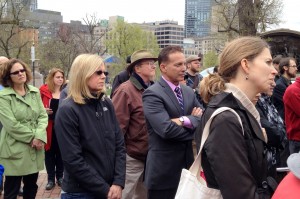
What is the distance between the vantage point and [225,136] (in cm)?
188

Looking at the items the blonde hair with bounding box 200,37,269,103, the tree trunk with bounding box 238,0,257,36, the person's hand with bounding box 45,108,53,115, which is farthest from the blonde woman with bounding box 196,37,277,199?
the tree trunk with bounding box 238,0,257,36

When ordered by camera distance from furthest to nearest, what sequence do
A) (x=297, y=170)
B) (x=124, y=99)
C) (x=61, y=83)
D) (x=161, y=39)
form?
(x=161, y=39) < (x=61, y=83) < (x=124, y=99) < (x=297, y=170)

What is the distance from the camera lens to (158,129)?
3.62 meters

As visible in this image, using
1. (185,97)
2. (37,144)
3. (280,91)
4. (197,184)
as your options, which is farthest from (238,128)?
(280,91)

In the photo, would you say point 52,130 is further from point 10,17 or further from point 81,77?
point 10,17

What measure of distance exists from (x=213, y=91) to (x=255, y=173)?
0.56 meters

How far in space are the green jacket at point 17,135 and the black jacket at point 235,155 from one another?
303 centimetres

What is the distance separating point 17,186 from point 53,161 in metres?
1.91

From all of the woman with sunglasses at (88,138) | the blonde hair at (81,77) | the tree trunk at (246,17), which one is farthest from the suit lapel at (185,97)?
the tree trunk at (246,17)

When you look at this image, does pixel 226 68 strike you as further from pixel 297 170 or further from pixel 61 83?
pixel 61 83

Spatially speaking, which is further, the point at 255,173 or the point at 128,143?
the point at 128,143

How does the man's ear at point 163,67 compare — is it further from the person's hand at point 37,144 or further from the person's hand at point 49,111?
the person's hand at point 49,111

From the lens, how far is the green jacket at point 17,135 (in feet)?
14.5

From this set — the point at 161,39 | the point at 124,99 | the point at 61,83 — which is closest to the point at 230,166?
the point at 124,99
